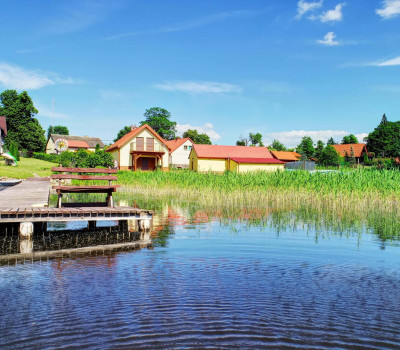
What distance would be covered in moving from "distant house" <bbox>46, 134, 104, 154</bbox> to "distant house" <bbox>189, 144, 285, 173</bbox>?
44.1 metres

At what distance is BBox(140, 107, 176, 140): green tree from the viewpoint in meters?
93.1

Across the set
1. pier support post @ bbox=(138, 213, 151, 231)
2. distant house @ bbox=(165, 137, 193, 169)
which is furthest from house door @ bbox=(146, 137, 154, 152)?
pier support post @ bbox=(138, 213, 151, 231)

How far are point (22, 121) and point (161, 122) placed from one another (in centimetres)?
3243

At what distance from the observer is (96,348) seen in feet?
15.7

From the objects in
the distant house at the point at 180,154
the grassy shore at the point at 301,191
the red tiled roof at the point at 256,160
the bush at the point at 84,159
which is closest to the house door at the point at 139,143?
the bush at the point at 84,159

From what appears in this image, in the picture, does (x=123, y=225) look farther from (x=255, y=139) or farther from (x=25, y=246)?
(x=255, y=139)

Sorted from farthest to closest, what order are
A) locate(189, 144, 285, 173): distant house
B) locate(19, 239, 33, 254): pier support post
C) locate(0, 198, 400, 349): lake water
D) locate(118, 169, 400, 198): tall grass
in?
locate(189, 144, 285, 173): distant house, locate(118, 169, 400, 198): tall grass, locate(19, 239, 33, 254): pier support post, locate(0, 198, 400, 349): lake water

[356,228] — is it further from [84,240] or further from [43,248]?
[43,248]

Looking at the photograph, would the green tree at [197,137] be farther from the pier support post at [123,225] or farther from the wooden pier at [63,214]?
the wooden pier at [63,214]

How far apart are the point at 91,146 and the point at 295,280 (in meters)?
96.9

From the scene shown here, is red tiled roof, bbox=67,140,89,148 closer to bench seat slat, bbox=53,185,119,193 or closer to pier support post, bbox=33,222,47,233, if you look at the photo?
bench seat slat, bbox=53,185,119,193

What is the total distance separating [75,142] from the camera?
98.6 m

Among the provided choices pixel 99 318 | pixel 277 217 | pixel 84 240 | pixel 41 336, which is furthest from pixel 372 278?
pixel 277 217

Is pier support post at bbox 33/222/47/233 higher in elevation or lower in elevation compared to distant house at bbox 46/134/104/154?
lower
